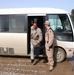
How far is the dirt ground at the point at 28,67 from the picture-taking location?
8.35 m

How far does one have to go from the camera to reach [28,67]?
9148mm

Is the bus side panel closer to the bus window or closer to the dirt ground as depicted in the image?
the dirt ground

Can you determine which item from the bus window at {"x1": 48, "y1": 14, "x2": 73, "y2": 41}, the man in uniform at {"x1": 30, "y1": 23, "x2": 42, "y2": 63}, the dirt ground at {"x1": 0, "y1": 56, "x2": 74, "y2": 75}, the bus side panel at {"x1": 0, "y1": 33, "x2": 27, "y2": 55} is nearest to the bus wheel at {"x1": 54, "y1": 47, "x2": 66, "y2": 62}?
the dirt ground at {"x1": 0, "y1": 56, "x2": 74, "y2": 75}

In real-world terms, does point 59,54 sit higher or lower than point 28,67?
higher

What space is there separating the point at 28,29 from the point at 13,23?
0.79 m

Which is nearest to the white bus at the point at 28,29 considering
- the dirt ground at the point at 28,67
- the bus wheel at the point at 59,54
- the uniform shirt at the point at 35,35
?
the bus wheel at the point at 59,54

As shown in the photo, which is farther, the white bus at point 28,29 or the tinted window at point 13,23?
the tinted window at point 13,23

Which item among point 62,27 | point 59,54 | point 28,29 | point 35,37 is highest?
point 62,27

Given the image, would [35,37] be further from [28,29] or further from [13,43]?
[13,43]

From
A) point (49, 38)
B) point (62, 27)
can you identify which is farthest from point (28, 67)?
point (62, 27)

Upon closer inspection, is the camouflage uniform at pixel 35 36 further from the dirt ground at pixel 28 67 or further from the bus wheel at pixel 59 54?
the bus wheel at pixel 59 54

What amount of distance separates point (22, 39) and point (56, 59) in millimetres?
1821

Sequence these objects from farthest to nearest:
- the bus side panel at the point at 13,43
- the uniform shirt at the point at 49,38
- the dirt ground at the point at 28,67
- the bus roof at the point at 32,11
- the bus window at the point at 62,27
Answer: the bus side panel at the point at 13,43
the bus roof at the point at 32,11
the bus window at the point at 62,27
the uniform shirt at the point at 49,38
the dirt ground at the point at 28,67

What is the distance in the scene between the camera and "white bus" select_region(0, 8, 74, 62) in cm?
962
